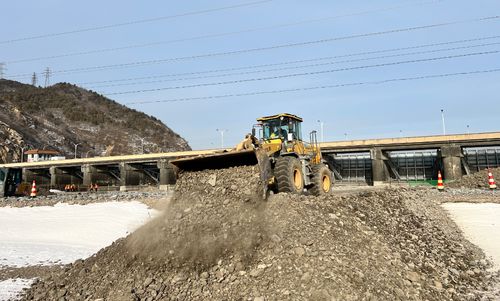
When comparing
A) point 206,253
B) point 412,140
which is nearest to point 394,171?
point 412,140

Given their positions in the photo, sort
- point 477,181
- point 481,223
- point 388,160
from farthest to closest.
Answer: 1. point 388,160
2. point 477,181
3. point 481,223

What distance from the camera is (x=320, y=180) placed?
11.9m

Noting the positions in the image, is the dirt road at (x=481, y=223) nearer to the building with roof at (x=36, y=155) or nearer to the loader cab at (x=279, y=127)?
the loader cab at (x=279, y=127)

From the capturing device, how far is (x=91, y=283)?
628 centimetres

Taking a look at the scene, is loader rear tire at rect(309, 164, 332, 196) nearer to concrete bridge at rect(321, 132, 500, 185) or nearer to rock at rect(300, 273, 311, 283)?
rock at rect(300, 273, 311, 283)

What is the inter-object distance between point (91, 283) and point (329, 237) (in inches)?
165

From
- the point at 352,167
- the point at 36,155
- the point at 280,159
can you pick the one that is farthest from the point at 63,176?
the point at 280,159

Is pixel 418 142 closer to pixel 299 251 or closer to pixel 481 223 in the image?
pixel 481 223

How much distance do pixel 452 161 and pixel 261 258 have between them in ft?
109

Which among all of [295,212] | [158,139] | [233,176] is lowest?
[295,212]

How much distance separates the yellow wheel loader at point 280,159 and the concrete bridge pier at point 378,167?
82.9 ft

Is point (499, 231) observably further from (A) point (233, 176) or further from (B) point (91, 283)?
(B) point (91, 283)

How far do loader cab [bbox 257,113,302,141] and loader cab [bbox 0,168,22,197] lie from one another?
23466 mm

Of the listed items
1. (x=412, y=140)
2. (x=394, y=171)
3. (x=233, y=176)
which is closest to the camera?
(x=233, y=176)
